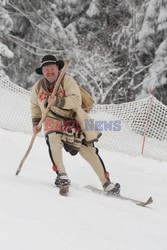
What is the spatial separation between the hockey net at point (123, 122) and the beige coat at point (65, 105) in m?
3.99

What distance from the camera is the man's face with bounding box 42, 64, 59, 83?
14.2 ft

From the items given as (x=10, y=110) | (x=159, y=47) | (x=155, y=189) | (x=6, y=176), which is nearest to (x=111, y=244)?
(x=6, y=176)

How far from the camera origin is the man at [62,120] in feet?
14.0

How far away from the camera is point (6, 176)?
446 centimetres

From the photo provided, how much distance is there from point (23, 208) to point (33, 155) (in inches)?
143

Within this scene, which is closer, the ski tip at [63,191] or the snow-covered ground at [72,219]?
the snow-covered ground at [72,219]

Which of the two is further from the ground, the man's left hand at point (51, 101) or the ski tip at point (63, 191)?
the man's left hand at point (51, 101)

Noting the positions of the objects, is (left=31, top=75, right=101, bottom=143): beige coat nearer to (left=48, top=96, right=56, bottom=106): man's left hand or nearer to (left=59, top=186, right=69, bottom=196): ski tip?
(left=48, top=96, right=56, bottom=106): man's left hand

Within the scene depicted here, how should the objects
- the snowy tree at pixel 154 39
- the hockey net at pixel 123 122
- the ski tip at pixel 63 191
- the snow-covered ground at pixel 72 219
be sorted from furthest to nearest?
the snowy tree at pixel 154 39 → the hockey net at pixel 123 122 → the ski tip at pixel 63 191 → the snow-covered ground at pixel 72 219

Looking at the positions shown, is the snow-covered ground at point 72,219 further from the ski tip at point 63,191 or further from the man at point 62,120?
the man at point 62,120

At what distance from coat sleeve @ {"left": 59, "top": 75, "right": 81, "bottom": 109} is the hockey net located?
430cm

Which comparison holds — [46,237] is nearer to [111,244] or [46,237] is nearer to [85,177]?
[111,244]

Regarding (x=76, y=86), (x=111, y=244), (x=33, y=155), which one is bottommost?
(x=33, y=155)

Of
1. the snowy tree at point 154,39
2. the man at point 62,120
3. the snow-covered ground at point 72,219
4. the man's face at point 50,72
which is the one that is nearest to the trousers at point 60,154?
the man at point 62,120
